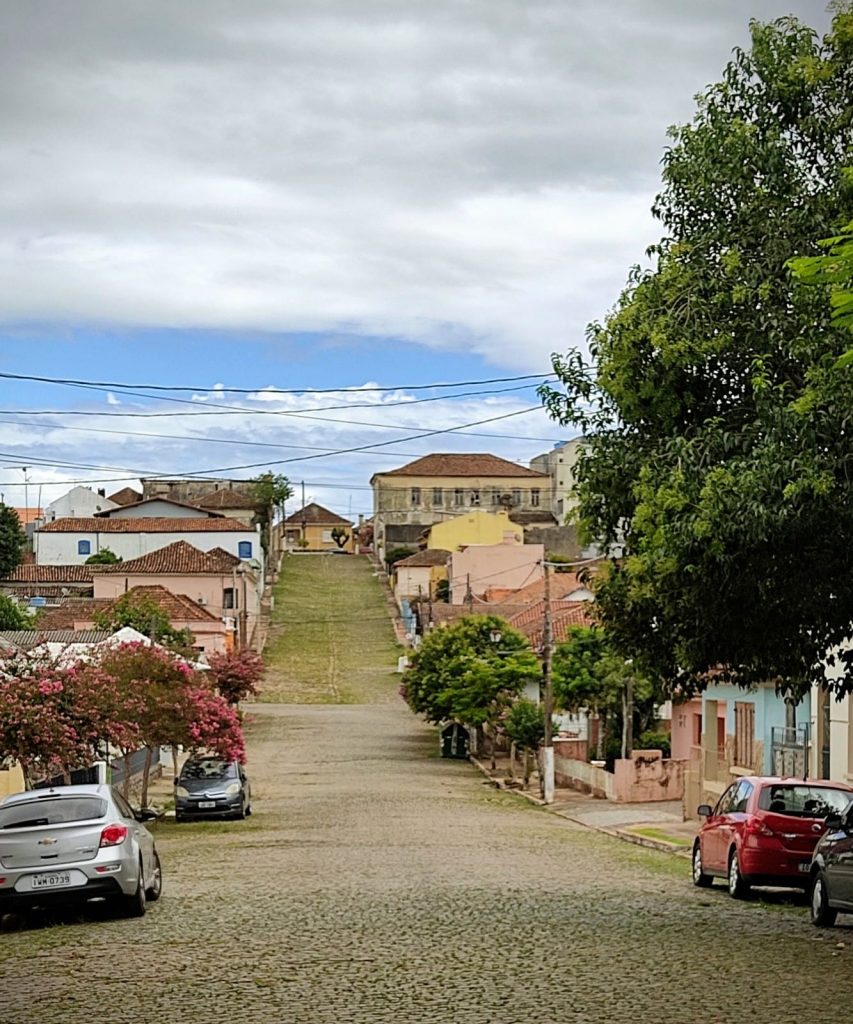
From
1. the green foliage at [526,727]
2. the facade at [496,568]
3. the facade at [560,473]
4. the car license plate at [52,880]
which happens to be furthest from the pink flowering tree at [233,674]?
the facade at [560,473]

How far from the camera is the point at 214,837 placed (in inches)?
1291

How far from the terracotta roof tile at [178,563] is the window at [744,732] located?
53.9 meters

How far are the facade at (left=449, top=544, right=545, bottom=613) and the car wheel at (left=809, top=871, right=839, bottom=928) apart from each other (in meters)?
82.7

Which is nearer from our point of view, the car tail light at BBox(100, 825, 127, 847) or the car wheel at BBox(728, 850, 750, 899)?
the car tail light at BBox(100, 825, 127, 847)

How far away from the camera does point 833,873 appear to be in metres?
16.0

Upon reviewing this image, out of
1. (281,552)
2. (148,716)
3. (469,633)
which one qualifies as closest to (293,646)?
(469,633)

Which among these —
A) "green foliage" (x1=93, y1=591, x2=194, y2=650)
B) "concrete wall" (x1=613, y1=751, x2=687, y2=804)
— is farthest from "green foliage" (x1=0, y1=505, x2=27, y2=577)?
"concrete wall" (x1=613, y1=751, x2=687, y2=804)

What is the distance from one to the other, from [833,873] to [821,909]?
0.70 meters

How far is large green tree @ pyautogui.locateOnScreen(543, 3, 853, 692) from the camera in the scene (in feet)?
48.8

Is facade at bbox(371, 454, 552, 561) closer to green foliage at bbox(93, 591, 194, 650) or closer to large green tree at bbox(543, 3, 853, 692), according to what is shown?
green foliage at bbox(93, 591, 194, 650)

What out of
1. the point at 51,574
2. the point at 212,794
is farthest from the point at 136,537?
the point at 212,794

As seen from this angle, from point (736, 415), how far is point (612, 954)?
571cm

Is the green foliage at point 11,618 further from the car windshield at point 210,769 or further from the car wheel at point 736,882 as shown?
the car wheel at point 736,882

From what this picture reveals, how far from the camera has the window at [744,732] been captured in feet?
121
